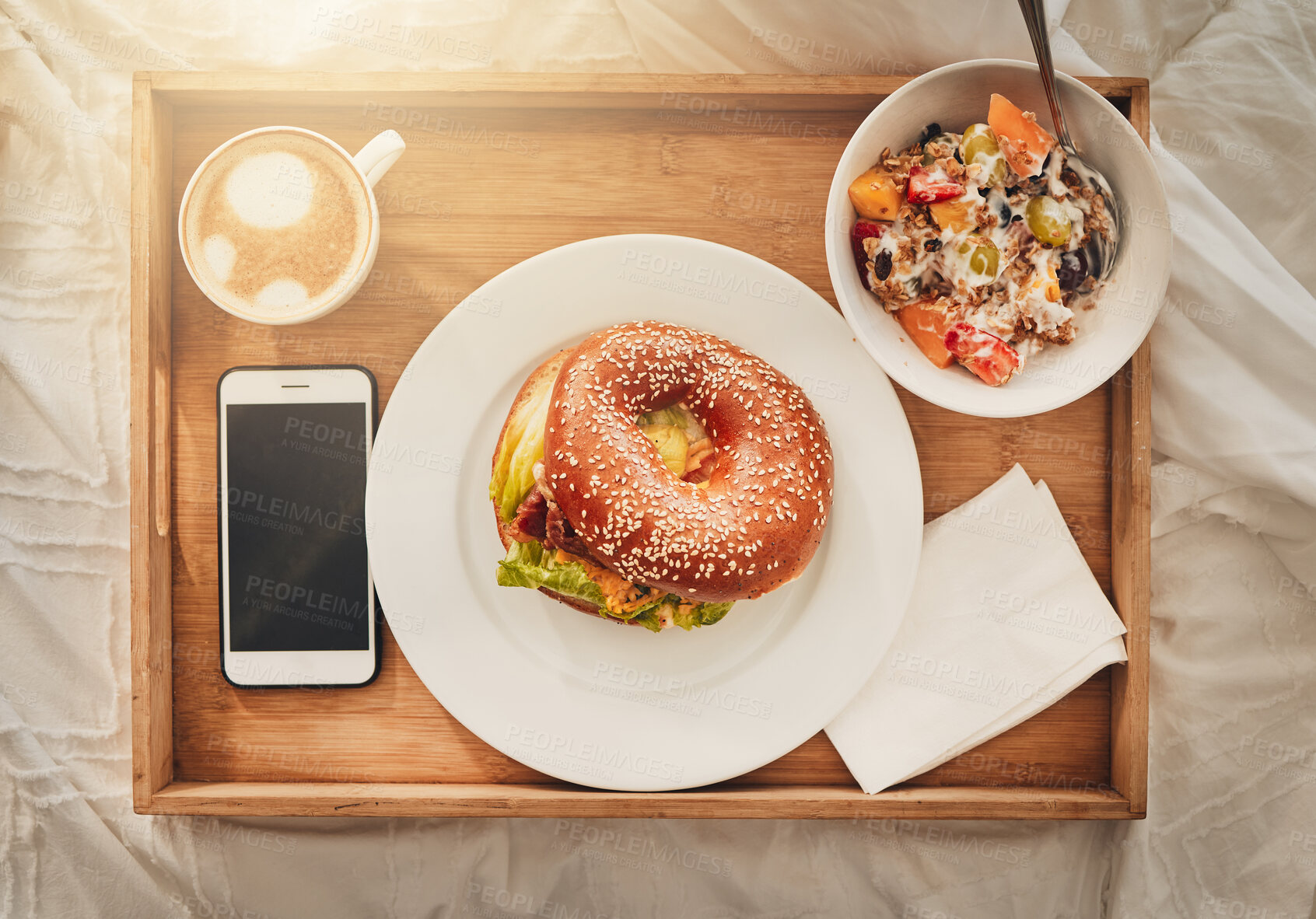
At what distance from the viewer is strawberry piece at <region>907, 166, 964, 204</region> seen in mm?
1376

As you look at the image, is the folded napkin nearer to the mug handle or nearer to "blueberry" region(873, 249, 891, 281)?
"blueberry" region(873, 249, 891, 281)

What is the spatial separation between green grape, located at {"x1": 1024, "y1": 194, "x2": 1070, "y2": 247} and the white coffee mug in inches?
45.2

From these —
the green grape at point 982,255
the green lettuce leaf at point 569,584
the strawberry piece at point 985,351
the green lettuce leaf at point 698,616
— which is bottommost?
the green lettuce leaf at point 698,616

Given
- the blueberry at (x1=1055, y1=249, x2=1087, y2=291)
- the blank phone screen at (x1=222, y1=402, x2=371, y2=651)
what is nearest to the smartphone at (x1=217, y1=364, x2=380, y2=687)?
the blank phone screen at (x1=222, y1=402, x2=371, y2=651)

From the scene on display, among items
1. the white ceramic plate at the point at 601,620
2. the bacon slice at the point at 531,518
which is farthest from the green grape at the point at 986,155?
the bacon slice at the point at 531,518

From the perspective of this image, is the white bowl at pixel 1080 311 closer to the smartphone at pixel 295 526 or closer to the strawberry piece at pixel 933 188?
the strawberry piece at pixel 933 188

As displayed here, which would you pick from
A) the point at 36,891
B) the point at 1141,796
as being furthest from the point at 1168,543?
the point at 36,891

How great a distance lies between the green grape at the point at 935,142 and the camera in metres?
1.41

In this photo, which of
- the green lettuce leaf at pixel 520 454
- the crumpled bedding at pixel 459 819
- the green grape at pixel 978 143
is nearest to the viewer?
the green grape at pixel 978 143

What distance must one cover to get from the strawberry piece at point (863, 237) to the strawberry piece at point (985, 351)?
188 mm

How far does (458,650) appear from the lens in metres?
1.58

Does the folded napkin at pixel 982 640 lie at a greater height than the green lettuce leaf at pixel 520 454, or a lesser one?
lesser

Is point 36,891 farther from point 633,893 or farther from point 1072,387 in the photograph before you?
point 1072,387

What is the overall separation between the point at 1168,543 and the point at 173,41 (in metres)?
2.47
